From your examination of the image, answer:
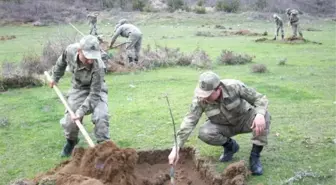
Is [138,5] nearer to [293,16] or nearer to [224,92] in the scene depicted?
[293,16]

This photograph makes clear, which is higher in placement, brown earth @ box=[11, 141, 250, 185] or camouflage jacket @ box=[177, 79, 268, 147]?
camouflage jacket @ box=[177, 79, 268, 147]

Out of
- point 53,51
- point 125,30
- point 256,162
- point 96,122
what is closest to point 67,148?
point 96,122

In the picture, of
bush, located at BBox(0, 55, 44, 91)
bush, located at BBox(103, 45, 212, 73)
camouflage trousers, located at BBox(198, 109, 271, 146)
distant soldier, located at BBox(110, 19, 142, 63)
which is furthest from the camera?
distant soldier, located at BBox(110, 19, 142, 63)

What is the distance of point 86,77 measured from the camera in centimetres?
655

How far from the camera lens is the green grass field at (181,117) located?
623 cm

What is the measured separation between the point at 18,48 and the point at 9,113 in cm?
1240

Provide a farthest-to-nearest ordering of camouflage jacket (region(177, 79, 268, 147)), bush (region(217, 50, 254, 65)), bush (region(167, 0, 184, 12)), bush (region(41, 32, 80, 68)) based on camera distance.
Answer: bush (region(167, 0, 184, 12)), bush (region(217, 50, 254, 65)), bush (region(41, 32, 80, 68)), camouflage jacket (region(177, 79, 268, 147))

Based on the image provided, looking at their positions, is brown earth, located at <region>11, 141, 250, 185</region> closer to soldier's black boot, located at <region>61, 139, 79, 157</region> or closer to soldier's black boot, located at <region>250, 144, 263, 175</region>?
soldier's black boot, located at <region>250, 144, 263, 175</region>

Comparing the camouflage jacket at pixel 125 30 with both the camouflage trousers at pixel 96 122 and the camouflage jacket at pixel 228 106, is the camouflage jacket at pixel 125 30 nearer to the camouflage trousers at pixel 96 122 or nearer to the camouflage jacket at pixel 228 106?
the camouflage trousers at pixel 96 122

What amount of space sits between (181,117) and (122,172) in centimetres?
360

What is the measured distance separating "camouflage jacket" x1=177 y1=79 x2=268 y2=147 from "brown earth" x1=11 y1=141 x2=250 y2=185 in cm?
61

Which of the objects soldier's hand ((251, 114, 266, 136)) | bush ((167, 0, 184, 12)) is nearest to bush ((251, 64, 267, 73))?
soldier's hand ((251, 114, 266, 136))

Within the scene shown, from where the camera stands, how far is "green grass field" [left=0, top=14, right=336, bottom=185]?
623 centimetres

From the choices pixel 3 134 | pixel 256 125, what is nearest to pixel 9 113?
pixel 3 134
